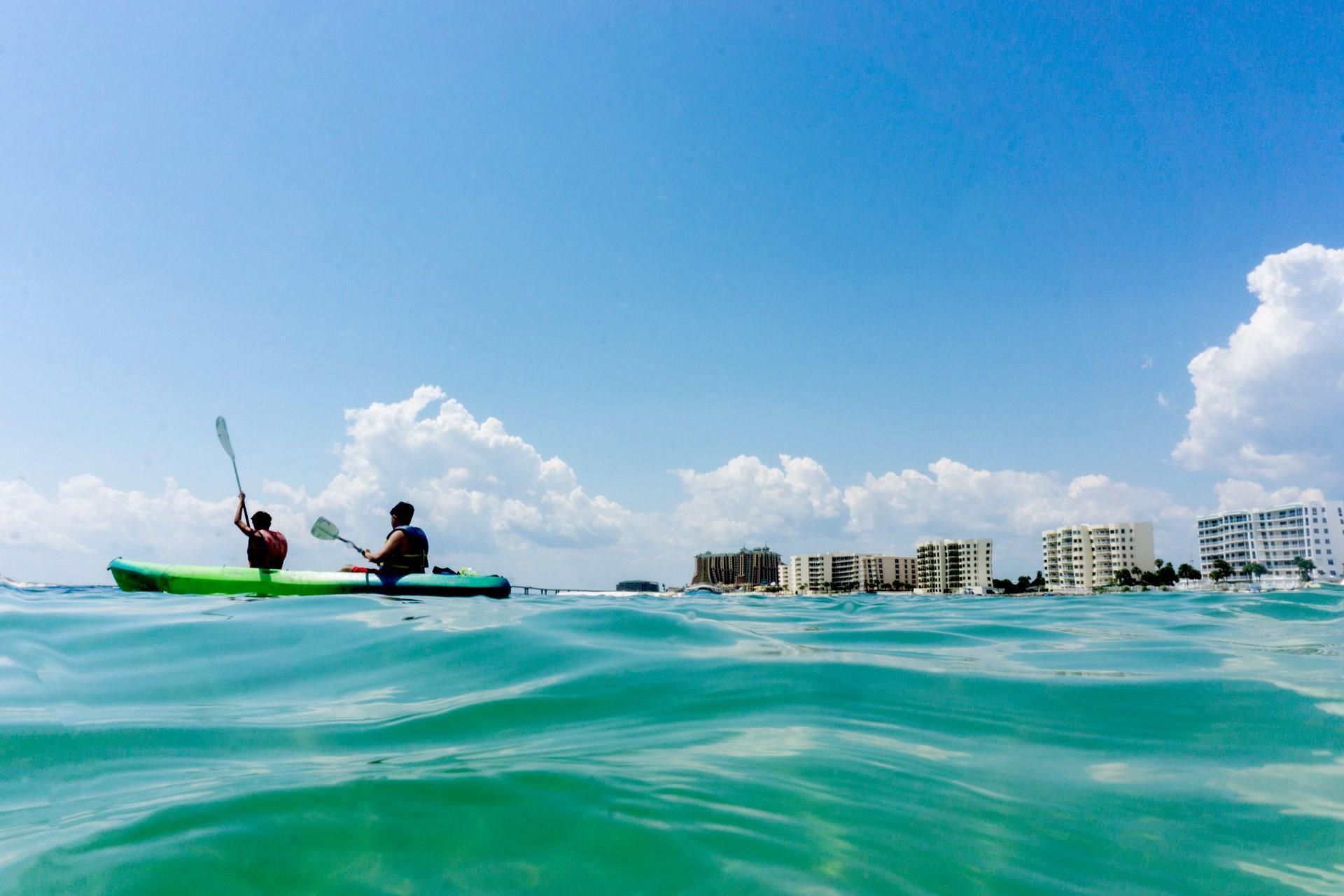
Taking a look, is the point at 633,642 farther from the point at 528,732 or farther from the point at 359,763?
the point at 359,763

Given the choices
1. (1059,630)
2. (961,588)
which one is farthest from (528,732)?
(961,588)

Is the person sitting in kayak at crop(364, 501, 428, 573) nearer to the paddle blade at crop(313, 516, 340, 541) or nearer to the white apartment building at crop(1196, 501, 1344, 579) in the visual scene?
the paddle blade at crop(313, 516, 340, 541)

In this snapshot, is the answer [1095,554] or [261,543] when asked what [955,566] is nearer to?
[1095,554]

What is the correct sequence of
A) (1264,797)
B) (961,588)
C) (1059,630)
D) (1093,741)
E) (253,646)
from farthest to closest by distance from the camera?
(961,588), (1059,630), (253,646), (1093,741), (1264,797)

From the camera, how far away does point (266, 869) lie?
1.79 metres

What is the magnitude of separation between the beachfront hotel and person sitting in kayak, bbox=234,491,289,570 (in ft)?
592

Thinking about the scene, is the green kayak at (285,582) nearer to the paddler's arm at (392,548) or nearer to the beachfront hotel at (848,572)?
the paddler's arm at (392,548)

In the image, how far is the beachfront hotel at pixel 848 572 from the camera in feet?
620

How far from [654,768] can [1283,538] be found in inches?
6829

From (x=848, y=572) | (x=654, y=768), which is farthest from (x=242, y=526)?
(x=848, y=572)

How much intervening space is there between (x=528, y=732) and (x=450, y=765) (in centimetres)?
69

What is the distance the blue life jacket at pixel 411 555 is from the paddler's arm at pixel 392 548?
0.05 m

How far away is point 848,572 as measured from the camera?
193250 mm

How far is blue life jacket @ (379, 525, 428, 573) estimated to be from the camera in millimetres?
12531
